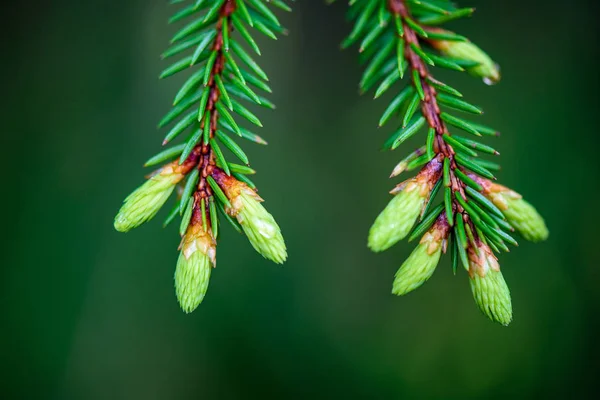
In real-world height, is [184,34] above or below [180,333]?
above

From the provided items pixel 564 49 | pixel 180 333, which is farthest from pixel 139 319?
pixel 564 49

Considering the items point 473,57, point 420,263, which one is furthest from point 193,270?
point 473,57

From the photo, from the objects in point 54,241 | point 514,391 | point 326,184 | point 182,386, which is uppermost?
point 326,184

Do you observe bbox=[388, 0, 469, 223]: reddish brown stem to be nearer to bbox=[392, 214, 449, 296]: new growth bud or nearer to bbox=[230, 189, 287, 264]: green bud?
bbox=[392, 214, 449, 296]: new growth bud

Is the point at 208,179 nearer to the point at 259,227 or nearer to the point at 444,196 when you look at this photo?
the point at 259,227

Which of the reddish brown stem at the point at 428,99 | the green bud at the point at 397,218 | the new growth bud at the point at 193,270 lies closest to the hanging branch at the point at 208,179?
the new growth bud at the point at 193,270

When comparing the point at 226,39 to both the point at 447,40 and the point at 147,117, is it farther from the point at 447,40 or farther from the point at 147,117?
the point at 147,117

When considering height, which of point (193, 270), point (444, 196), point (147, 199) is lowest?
point (193, 270)
